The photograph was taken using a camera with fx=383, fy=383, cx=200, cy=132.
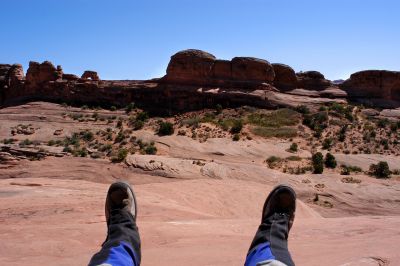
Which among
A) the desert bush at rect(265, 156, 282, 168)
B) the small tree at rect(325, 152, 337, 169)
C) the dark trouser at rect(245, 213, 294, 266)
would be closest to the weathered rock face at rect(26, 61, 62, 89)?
the desert bush at rect(265, 156, 282, 168)

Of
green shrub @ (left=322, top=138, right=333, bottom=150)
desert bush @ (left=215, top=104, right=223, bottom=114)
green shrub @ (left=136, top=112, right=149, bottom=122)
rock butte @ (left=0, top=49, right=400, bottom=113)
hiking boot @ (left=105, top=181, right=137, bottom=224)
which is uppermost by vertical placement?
rock butte @ (left=0, top=49, right=400, bottom=113)

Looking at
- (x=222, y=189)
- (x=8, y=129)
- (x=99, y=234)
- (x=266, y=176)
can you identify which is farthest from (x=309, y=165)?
(x=8, y=129)

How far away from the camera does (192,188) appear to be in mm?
14086

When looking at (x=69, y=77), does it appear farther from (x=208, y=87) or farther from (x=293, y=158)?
(x=293, y=158)

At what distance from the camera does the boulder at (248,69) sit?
39594 mm

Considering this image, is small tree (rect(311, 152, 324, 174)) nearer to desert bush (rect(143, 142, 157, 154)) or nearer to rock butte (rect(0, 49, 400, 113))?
desert bush (rect(143, 142, 157, 154))

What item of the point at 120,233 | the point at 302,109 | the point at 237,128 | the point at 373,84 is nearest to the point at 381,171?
the point at 237,128

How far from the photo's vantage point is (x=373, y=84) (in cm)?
4369

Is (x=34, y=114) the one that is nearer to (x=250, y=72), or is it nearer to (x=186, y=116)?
(x=186, y=116)

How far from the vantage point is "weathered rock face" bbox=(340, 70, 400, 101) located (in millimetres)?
43406

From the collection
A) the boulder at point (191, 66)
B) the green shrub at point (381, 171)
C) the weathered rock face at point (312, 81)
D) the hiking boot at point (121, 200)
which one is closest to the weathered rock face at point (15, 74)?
the boulder at point (191, 66)

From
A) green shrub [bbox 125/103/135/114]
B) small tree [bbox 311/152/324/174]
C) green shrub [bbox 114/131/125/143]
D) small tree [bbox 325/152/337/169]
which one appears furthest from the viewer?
green shrub [bbox 125/103/135/114]

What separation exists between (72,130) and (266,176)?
63.2 feet

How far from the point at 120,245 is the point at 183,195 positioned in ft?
32.7
